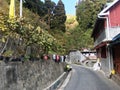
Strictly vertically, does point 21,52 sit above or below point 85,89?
above

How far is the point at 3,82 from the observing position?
357 inches

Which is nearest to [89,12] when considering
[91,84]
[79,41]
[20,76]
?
[79,41]

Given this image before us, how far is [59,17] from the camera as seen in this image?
246ft

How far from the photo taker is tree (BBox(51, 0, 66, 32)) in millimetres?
69400

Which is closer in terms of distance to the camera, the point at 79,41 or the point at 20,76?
the point at 20,76

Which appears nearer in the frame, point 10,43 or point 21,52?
point 10,43

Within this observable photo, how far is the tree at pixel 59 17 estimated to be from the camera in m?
69.4

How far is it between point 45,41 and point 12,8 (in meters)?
2.63

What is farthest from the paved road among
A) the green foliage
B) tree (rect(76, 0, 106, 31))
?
tree (rect(76, 0, 106, 31))

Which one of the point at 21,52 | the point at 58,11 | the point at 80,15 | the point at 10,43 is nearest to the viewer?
the point at 10,43

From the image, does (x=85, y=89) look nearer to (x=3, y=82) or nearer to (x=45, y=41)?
(x=45, y=41)

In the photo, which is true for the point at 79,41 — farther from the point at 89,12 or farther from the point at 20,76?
the point at 20,76

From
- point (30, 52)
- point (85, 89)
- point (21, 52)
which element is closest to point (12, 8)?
point (30, 52)

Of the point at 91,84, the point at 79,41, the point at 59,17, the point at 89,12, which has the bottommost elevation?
the point at 91,84
